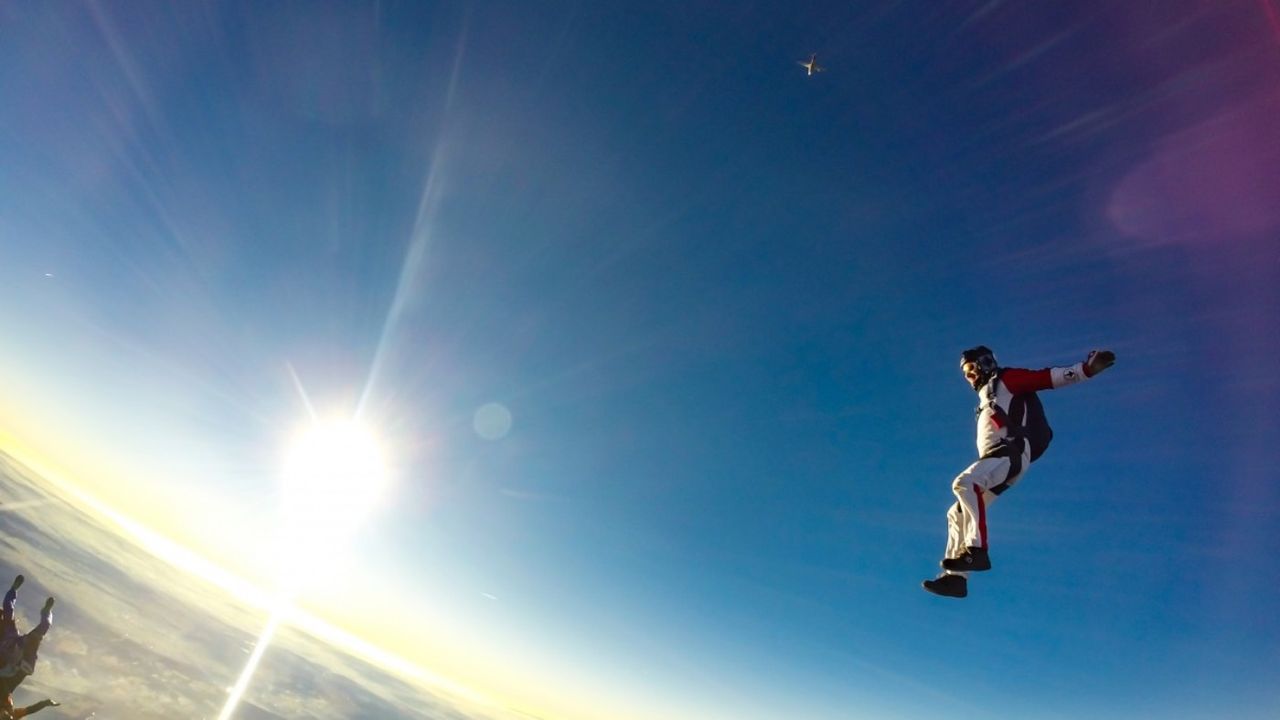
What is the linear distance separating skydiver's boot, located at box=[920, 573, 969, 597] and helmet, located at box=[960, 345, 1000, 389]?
301 cm

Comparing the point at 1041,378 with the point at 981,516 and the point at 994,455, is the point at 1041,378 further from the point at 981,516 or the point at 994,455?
the point at 981,516

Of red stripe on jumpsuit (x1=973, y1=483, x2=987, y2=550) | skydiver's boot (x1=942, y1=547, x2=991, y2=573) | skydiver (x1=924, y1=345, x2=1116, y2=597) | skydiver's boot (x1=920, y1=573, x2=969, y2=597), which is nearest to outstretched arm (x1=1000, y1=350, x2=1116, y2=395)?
skydiver (x1=924, y1=345, x2=1116, y2=597)

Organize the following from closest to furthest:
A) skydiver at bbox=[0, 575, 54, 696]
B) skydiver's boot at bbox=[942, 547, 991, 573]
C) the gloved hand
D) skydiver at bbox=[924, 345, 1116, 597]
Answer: the gloved hand, skydiver's boot at bbox=[942, 547, 991, 573], skydiver at bbox=[924, 345, 1116, 597], skydiver at bbox=[0, 575, 54, 696]

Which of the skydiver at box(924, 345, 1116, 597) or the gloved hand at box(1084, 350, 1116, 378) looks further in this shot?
the skydiver at box(924, 345, 1116, 597)

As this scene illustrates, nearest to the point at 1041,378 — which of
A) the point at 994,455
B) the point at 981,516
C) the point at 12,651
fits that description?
the point at 994,455

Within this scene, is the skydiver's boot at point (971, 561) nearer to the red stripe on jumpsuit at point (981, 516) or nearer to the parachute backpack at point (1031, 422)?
the red stripe on jumpsuit at point (981, 516)

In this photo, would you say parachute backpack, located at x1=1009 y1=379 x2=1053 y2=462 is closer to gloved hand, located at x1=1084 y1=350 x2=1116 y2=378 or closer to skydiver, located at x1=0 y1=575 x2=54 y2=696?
gloved hand, located at x1=1084 y1=350 x2=1116 y2=378

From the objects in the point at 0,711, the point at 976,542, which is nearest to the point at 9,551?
the point at 0,711

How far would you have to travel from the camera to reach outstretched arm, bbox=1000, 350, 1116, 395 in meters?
6.23

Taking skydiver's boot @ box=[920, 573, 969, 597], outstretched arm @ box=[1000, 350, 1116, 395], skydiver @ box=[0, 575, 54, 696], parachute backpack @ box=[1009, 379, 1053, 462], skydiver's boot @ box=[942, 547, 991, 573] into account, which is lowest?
skydiver @ box=[0, 575, 54, 696]

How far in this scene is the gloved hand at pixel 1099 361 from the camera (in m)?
6.14

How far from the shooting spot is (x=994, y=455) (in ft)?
23.6

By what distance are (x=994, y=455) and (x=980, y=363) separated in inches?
61.0

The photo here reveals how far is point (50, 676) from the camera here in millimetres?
72500
